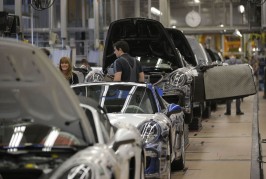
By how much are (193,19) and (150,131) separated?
28052mm

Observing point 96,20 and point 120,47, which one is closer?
point 120,47

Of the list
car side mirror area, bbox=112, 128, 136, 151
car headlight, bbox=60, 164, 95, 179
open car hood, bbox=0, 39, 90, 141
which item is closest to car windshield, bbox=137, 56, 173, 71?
car side mirror area, bbox=112, 128, 136, 151

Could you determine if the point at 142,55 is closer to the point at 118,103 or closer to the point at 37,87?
the point at 118,103

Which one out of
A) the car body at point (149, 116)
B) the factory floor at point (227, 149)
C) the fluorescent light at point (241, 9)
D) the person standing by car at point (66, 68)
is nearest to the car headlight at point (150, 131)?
the car body at point (149, 116)

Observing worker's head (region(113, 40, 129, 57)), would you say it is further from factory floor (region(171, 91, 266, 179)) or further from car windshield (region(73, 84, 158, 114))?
car windshield (region(73, 84, 158, 114))

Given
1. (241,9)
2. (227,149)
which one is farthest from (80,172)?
(241,9)

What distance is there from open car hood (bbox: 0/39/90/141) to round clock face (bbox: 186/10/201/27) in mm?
31114

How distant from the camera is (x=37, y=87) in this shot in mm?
5625

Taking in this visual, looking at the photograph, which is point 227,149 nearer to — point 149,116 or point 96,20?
point 149,116

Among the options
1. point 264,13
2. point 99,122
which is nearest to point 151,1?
point 264,13

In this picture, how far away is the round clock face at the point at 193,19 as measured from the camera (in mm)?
36594

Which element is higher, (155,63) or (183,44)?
(183,44)

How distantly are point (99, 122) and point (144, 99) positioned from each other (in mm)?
3936

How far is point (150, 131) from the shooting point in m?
9.08
